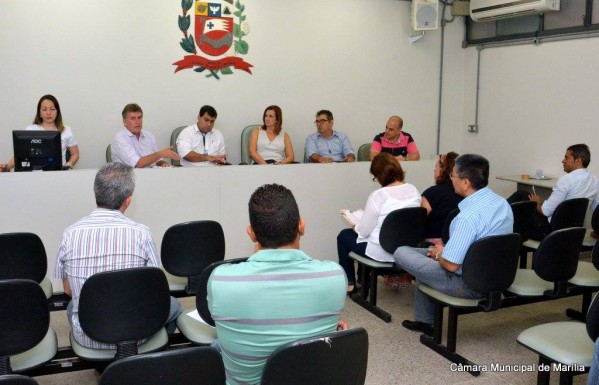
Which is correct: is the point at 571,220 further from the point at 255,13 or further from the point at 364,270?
the point at 255,13

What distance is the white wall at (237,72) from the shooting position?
19.9ft

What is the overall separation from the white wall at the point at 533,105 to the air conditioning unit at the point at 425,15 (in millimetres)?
805

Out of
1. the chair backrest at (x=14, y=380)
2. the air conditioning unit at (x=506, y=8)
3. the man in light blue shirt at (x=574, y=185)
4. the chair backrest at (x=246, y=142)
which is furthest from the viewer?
the chair backrest at (x=246, y=142)

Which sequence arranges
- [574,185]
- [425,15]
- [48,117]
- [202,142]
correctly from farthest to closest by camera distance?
[425,15]
[202,142]
[48,117]
[574,185]

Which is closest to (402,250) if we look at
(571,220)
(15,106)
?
(571,220)

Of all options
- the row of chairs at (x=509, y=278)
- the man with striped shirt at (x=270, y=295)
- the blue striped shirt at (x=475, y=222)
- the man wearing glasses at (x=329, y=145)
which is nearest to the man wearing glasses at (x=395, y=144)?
the man wearing glasses at (x=329, y=145)

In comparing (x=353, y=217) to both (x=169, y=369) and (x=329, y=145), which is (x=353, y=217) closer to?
(x=329, y=145)

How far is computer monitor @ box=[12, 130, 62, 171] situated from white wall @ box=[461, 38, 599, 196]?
518 centimetres

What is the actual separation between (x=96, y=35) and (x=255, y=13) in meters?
1.78

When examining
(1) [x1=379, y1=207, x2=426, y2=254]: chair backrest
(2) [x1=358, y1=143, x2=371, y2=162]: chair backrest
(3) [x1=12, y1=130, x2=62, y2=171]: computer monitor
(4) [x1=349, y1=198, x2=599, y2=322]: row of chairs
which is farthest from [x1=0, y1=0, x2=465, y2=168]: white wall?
(1) [x1=379, y1=207, x2=426, y2=254]: chair backrest

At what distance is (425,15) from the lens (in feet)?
24.9

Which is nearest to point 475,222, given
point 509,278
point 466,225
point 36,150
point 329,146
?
point 466,225

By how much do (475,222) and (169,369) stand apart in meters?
2.20

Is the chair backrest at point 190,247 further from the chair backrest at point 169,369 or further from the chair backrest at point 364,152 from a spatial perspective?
the chair backrest at point 364,152
